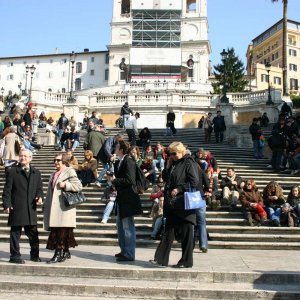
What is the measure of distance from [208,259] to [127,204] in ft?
5.92

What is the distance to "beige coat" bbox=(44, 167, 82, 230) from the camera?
7.55m

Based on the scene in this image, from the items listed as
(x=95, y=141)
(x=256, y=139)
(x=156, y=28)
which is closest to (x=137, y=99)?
(x=256, y=139)

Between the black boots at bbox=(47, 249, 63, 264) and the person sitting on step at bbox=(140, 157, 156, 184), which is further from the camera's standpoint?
the person sitting on step at bbox=(140, 157, 156, 184)

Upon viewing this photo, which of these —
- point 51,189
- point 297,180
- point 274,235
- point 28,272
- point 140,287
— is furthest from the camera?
point 297,180

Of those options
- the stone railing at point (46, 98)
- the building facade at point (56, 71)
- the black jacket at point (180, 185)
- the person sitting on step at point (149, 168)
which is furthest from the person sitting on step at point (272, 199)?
the building facade at point (56, 71)

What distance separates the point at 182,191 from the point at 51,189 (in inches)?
86.6

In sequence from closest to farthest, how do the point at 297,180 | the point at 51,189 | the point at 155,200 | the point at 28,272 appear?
the point at 28,272 < the point at 51,189 < the point at 155,200 < the point at 297,180

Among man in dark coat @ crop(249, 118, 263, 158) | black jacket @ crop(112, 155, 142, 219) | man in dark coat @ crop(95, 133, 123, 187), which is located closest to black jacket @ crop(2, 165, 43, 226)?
black jacket @ crop(112, 155, 142, 219)

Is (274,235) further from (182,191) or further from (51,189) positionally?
(51,189)

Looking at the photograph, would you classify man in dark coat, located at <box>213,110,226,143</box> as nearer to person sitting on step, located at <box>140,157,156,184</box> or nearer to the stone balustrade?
Answer: person sitting on step, located at <box>140,157,156,184</box>

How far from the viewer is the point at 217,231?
10.7 m

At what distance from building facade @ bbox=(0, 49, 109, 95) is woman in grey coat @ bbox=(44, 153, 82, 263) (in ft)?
262

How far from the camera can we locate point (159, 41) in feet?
232

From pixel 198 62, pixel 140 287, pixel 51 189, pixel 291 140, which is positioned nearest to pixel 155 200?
pixel 51 189
